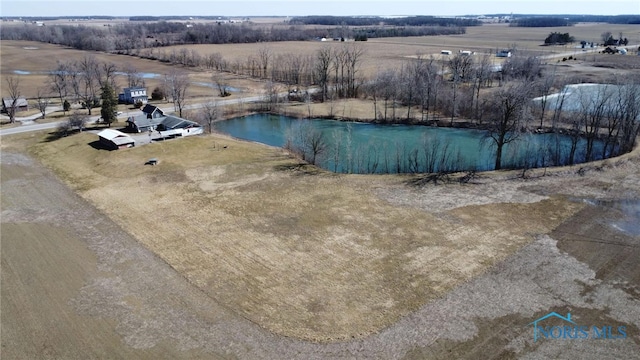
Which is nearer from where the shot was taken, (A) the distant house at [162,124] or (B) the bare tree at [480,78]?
(A) the distant house at [162,124]

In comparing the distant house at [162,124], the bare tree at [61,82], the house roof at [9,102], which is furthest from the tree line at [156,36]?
the distant house at [162,124]

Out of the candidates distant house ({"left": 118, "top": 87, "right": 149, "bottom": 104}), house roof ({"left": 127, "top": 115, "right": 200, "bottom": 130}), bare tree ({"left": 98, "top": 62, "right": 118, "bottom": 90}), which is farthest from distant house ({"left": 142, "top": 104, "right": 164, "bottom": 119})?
bare tree ({"left": 98, "top": 62, "right": 118, "bottom": 90})

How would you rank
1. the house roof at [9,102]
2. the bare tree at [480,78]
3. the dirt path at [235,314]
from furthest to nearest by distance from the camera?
the bare tree at [480,78], the house roof at [9,102], the dirt path at [235,314]

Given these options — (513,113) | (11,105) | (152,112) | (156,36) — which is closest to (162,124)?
(152,112)

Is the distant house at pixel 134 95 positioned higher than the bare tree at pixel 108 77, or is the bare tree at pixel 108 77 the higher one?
the bare tree at pixel 108 77

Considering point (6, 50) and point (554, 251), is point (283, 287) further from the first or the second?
point (6, 50)

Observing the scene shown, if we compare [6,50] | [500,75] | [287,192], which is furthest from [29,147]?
[6,50]

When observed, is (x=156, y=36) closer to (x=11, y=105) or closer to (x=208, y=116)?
(x=11, y=105)

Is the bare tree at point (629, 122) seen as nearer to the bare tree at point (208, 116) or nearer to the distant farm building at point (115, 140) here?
the bare tree at point (208, 116)

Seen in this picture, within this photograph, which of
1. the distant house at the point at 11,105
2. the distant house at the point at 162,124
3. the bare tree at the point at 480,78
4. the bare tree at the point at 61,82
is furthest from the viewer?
the bare tree at the point at 61,82
